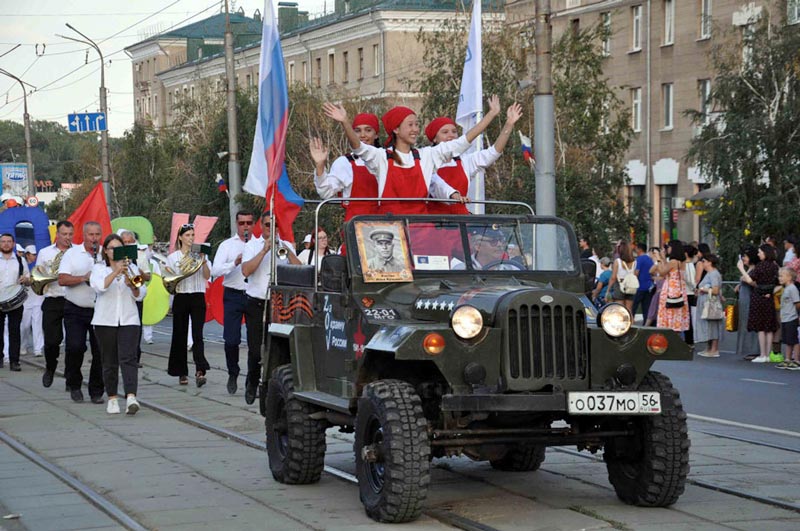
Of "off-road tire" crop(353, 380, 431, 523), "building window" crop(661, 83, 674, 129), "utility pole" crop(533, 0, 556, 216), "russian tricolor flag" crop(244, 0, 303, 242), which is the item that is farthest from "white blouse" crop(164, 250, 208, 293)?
"building window" crop(661, 83, 674, 129)

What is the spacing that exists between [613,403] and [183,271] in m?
9.38

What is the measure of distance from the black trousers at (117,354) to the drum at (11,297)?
6.36 m

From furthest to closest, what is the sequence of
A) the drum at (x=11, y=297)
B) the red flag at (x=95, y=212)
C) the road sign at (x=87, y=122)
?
the road sign at (x=87, y=122), the drum at (x=11, y=297), the red flag at (x=95, y=212)

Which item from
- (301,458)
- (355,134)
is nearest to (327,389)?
(301,458)

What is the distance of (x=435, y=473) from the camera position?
1034cm

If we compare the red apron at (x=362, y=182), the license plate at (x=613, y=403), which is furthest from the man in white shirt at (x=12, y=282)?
the license plate at (x=613, y=403)

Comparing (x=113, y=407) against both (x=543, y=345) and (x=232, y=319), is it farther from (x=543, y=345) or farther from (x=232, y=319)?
(x=543, y=345)

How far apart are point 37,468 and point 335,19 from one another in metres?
63.6

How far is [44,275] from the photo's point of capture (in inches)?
704

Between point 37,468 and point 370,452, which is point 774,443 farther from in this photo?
point 37,468

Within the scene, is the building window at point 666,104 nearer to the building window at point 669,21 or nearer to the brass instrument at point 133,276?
the building window at point 669,21

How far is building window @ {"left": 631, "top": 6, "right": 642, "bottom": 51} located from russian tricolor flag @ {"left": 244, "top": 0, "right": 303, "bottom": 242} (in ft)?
139

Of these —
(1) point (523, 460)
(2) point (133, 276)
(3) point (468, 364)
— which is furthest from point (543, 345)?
(2) point (133, 276)

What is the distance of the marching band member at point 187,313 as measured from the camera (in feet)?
56.0
